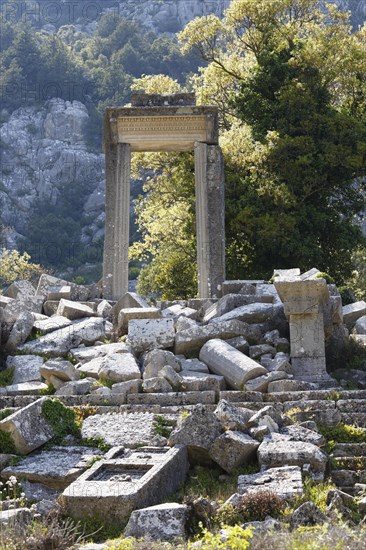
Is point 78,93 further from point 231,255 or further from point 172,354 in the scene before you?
point 172,354

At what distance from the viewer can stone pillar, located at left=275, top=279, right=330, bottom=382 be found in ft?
44.1

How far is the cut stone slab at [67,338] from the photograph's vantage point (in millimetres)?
14102

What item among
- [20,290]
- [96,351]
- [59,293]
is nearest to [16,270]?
[59,293]

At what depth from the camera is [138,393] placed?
39.1 ft

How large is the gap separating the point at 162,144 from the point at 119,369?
7644 millimetres

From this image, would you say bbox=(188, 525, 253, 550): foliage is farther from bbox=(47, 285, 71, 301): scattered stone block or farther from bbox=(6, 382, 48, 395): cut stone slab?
bbox=(47, 285, 71, 301): scattered stone block

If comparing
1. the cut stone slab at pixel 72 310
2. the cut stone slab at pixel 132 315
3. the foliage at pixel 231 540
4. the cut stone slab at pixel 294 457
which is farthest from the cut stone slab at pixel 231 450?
the cut stone slab at pixel 72 310

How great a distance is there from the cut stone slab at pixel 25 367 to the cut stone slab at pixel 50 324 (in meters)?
1.01

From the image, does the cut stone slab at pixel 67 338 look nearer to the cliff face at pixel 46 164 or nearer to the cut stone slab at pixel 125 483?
the cut stone slab at pixel 125 483

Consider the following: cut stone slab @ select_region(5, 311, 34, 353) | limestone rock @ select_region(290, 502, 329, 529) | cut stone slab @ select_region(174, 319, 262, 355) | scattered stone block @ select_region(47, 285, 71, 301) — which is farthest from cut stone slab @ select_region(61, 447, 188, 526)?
scattered stone block @ select_region(47, 285, 71, 301)

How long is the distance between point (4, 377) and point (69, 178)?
55625 millimetres

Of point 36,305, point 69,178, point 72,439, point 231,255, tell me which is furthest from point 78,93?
point 72,439

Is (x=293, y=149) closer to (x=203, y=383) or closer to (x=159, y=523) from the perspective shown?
(x=203, y=383)

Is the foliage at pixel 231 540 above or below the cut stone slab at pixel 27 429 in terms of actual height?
below
